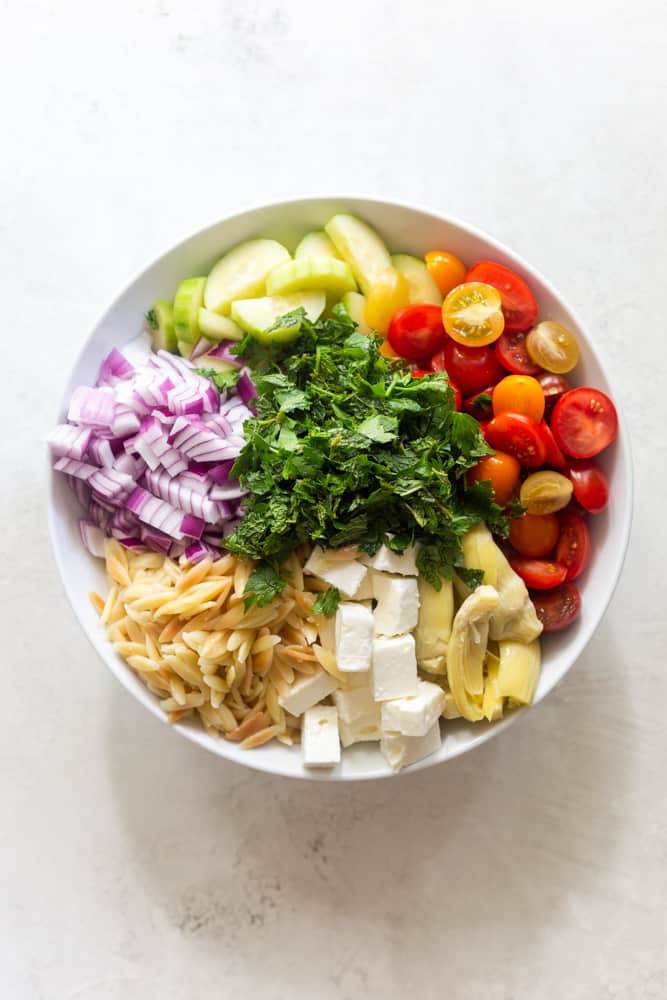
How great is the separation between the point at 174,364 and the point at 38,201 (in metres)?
0.91

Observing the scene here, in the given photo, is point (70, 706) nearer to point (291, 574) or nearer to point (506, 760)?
point (291, 574)

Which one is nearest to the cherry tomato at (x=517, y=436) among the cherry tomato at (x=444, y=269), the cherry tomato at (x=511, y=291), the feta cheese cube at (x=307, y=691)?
the cherry tomato at (x=511, y=291)

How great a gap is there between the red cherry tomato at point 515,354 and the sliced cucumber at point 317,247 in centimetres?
56

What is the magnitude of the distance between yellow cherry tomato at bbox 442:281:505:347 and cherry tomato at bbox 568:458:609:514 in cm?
45

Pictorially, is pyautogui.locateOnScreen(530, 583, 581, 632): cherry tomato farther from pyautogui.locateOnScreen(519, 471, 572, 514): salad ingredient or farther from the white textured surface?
the white textured surface

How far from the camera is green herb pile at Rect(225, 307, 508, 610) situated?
2244mm

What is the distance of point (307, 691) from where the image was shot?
2391mm

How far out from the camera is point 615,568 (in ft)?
7.86

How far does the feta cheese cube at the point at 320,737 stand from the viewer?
236cm

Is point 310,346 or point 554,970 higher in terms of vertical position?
point 310,346

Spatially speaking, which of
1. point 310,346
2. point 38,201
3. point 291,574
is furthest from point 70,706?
point 38,201

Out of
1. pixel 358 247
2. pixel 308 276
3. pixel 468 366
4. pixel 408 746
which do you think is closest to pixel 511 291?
pixel 468 366

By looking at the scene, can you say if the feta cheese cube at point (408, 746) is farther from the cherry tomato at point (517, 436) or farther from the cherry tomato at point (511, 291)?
the cherry tomato at point (511, 291)

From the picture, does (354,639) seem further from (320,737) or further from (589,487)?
(589,487)
